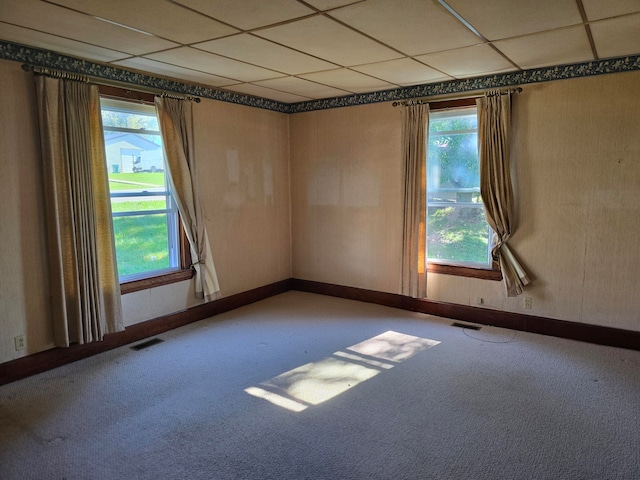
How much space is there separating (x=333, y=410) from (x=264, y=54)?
274cm

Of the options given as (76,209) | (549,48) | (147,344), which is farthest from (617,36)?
(147,344)

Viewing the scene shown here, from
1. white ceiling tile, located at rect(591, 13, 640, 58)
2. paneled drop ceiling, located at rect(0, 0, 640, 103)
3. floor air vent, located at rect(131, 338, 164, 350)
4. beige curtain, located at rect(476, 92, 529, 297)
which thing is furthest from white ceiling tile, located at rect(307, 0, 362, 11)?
floor air vent, located at rect(131, 338, 164, 350)

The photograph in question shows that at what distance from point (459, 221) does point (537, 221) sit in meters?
0.82

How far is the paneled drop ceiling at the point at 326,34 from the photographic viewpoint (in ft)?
8.36

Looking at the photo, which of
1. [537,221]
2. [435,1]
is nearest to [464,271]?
[537,221]

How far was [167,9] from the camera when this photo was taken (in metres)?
2.56

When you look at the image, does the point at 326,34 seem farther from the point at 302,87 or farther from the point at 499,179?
the point at 499,179

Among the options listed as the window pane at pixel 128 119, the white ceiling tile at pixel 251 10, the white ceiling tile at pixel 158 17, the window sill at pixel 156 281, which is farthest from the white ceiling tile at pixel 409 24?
the window sill at pixel 156 281

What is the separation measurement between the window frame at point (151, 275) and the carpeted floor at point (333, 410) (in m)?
0.56

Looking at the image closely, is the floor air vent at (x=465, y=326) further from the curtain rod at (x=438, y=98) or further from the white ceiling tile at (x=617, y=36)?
the white ceiling tile at (x=617, y=36)

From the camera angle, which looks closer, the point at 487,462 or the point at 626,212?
the point at 487,462

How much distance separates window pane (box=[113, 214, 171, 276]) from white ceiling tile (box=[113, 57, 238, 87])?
139 centimetres

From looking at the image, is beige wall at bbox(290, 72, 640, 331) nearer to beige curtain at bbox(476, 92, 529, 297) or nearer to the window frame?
beige curtain at bbox(476, 92, 529, 297)

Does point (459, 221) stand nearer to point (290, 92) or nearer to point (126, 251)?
point (290, 92)
